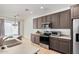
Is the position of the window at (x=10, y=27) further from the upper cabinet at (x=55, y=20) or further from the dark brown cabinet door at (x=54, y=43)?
the upper cabinet at (x=55, y=20)

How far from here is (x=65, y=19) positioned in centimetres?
449

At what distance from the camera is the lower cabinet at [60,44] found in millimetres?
3926

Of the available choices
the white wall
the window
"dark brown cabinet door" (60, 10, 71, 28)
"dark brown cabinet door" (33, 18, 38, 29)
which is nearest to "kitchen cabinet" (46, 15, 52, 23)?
"dark brown cabinet door" (33, 18, 38, 29)

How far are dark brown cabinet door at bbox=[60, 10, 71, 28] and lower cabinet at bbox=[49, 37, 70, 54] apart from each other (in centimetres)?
66

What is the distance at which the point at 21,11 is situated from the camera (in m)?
4.36

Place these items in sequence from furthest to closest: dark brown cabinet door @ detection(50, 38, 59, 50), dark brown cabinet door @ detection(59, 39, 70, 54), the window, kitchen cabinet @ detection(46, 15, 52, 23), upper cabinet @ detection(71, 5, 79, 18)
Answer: kitchen cabinet @ detection(46, 15, 52, 23), dark brown cabinet door @ detection(50, 38, 59, 50), dark brown cabinet door @ detection(59, 39, 70, 54), the window, upper cabinet @ detection(71, 5, 79, 18)

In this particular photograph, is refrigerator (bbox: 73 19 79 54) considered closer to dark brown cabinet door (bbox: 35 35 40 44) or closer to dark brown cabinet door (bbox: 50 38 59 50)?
dark brown cabinet door (bbox: 50 38 59 50)

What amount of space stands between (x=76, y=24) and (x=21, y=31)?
2.48 metres

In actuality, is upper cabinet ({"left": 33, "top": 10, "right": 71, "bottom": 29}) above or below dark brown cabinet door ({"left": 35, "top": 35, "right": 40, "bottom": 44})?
above

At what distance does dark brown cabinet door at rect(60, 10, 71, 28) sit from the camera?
4277 mm

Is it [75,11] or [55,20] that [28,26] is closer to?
[55,20]

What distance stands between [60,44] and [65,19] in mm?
1111
